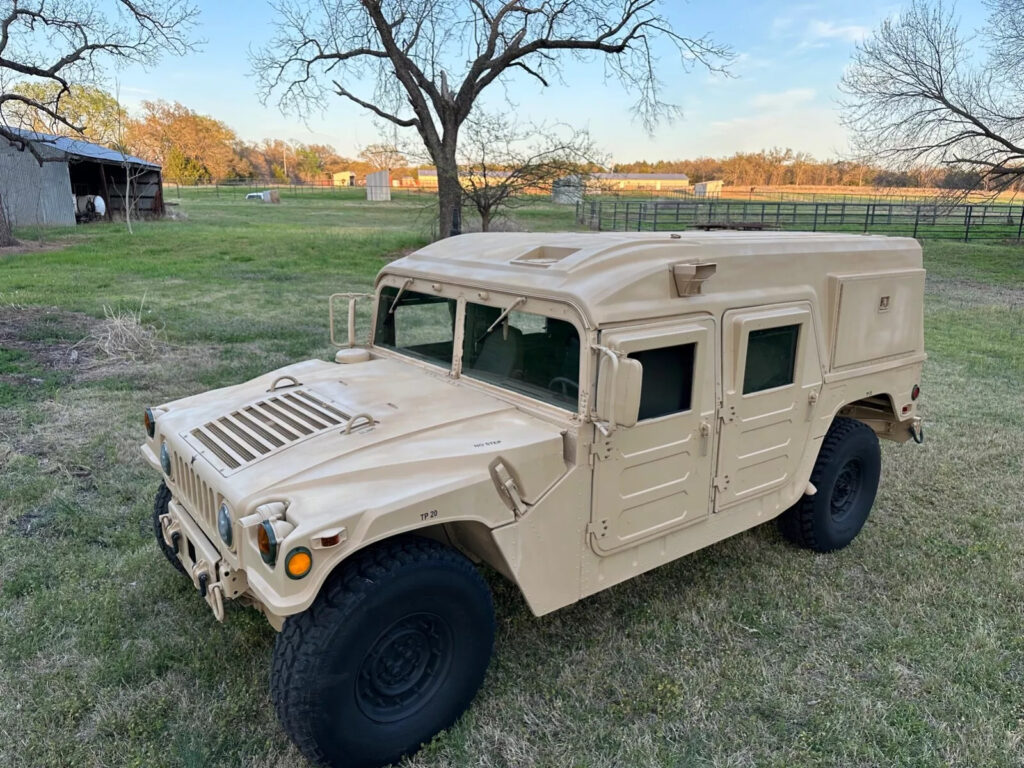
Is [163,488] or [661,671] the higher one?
[163,488]

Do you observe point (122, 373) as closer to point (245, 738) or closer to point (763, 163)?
point (245, 738)

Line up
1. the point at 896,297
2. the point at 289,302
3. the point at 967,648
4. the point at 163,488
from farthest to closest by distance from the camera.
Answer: the point at 289,302 < the point at 896,297 < the point at 163,488 < the point at 967,648

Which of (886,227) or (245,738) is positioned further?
(886,227)

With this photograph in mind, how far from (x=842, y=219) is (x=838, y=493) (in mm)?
28035

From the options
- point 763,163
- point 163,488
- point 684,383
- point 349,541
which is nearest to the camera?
point 349,541

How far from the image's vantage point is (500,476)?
2912mm

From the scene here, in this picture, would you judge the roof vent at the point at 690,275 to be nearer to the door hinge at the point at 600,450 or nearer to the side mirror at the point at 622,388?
the side mirror at the point at 622,388

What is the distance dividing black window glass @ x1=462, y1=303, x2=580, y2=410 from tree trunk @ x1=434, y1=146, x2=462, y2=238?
16.3 meters

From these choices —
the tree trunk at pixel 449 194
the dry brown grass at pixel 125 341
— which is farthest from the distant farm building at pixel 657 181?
the dry brown grass at pixel 125 341

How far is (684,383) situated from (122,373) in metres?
7.48

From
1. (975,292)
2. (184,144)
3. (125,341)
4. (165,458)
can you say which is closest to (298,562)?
(165,458)

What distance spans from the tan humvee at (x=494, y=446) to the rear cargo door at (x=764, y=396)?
13 mm

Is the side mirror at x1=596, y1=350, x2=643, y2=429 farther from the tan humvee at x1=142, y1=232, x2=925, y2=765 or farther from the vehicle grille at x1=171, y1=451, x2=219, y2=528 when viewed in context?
the vehicle grille at x1=171, y1=451, x2=219, y2=528

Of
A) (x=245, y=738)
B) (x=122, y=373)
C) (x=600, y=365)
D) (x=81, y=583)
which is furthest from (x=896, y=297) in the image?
(x=122, y=373)
